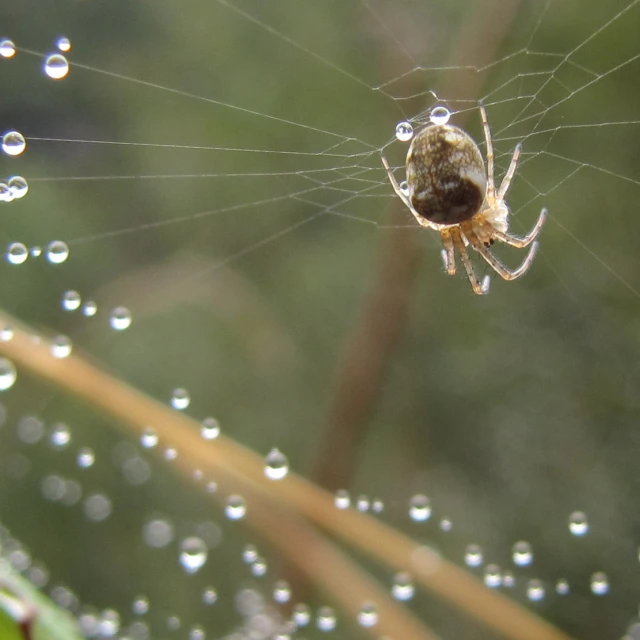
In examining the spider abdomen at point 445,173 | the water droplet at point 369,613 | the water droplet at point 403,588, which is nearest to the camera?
the spider abdomen at point 445,173

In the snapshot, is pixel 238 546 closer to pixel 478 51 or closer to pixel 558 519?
pixel 558 519

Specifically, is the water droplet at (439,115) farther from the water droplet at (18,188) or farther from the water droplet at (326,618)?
the water droplet at (326,618)

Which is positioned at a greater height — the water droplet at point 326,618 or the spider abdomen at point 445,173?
the spider abdomen at point 445,173

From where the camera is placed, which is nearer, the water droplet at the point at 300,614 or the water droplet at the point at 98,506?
the water droplet at the point at 300,614

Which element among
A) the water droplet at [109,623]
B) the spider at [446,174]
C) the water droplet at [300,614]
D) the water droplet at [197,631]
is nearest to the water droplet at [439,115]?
the spider at [446,174]

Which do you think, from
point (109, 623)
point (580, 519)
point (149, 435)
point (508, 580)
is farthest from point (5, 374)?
point (580, 519)

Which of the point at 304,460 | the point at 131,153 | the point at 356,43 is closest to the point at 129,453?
the point at 304,460

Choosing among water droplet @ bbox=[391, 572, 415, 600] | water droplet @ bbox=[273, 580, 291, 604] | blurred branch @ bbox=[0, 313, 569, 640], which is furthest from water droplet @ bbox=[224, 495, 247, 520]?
water droplet @ bbox=[391, 572, 415, 600]
